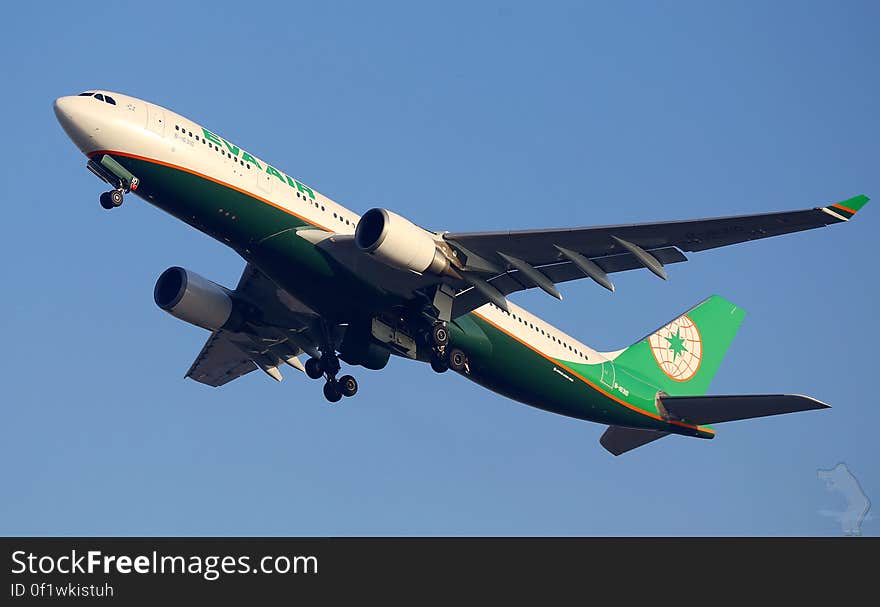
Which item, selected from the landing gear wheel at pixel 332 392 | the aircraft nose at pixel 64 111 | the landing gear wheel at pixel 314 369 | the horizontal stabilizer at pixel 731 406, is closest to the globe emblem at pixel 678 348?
the horizontal stabilizer at pixel 731 406

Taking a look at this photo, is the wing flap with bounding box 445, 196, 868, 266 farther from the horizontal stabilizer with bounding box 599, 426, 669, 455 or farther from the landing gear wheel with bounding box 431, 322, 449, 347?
the horizontal stabilizer with bounding box 599, 426, 669, 455

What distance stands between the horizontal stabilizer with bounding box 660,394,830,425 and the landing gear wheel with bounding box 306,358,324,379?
36.5 ft

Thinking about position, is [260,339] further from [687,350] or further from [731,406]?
[687,350]

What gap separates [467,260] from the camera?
3556cm

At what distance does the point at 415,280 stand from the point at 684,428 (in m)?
11.6

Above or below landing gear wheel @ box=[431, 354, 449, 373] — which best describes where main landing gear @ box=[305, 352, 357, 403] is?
above

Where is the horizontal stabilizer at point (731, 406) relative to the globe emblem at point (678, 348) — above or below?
below

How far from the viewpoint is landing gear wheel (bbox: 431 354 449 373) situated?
121 feet

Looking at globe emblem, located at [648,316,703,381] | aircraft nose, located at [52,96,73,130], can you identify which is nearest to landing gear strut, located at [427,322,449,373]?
globe emblem, located at [648,316,703,381]

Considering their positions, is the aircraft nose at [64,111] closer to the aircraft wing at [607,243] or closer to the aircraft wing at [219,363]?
the aircraft wing at [607,243]

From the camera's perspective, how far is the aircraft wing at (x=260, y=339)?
39.2 meters

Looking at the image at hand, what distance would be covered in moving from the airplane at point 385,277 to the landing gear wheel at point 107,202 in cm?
3
